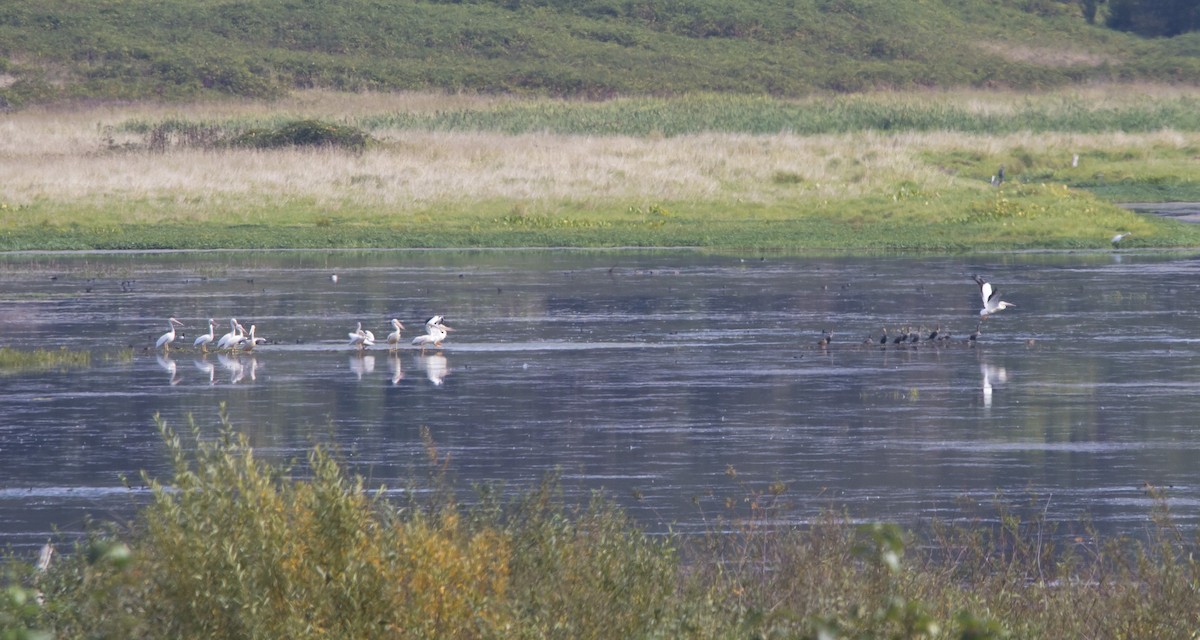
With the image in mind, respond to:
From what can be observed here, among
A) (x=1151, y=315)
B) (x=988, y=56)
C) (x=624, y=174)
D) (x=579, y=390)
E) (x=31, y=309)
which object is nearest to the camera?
(x=579, y=390)

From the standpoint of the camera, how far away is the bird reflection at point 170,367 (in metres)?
16.8

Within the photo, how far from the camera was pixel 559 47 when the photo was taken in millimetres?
98188

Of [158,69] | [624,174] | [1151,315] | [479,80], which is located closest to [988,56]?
[479,80]

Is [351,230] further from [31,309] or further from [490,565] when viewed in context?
[490,565]

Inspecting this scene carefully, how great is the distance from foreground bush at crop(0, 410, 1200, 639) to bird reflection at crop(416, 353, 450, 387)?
886 centimetres

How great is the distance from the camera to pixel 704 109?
2682 inches

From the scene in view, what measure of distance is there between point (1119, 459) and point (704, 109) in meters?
56.5

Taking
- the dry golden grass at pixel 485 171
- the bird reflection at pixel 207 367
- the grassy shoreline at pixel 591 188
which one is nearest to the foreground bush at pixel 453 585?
the bird reflection at pixel 207 367

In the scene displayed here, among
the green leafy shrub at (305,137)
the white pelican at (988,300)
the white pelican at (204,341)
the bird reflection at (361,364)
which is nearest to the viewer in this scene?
the bird reflection at (361,364)

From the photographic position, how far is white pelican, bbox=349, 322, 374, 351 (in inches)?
728

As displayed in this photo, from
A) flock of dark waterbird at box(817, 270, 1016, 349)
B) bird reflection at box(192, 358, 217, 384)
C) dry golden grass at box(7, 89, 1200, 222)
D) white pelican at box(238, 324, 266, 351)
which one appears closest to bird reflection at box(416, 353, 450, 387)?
white pelican at box(238, 324, 266, 351)

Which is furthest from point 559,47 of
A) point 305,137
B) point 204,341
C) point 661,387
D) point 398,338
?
point 661,387

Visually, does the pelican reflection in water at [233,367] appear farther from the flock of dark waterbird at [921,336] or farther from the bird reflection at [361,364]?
the flock of dark waterbird at [921,336]

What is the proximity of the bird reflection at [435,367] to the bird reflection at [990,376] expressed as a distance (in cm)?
512
